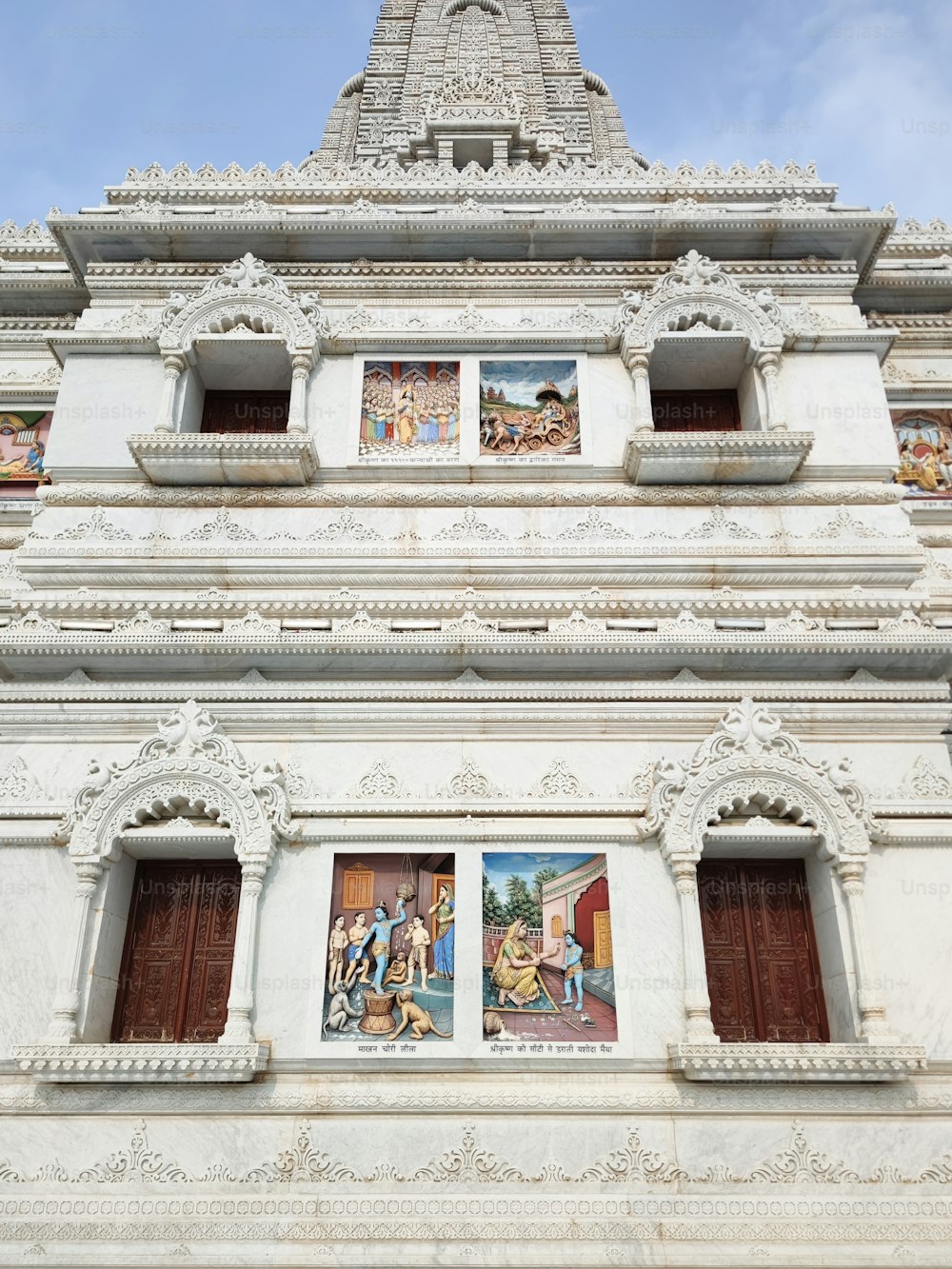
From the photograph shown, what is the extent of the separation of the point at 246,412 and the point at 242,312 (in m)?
1.15

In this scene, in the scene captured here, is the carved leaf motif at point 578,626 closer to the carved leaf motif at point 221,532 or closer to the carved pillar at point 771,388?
the carved pillar at point 771,388

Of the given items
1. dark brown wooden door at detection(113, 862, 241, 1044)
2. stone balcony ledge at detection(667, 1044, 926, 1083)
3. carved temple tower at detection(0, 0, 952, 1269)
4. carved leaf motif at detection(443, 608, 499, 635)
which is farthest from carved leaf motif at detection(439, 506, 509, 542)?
stone balcony ledge at detection(667, 1044, 926, 1083)

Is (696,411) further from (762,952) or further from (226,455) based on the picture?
(762,952)

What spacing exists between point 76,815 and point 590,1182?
5307mm

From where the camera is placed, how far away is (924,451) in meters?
13.2

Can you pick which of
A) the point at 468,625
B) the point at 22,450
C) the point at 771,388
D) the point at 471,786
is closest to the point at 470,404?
the point at 468,625

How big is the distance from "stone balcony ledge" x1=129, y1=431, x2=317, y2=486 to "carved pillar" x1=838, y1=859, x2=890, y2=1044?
6.71 m

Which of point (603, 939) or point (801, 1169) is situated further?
point (603, 939)

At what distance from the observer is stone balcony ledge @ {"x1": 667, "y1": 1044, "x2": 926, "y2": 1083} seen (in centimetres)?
825

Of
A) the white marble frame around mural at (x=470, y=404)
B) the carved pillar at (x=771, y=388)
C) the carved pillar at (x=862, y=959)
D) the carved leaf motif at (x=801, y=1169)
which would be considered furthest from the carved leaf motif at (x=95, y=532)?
the carved leaf motif at (x=801, y=1169)

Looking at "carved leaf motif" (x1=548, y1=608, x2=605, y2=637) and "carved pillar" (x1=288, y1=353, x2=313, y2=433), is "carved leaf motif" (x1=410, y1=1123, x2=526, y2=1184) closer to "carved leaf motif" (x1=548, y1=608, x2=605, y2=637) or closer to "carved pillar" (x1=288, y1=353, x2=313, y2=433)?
"carved leaf motif" (x1=548, y1=608, x2=605, y2=637)

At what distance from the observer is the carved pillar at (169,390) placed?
11445 mm

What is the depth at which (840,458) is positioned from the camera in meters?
11.5

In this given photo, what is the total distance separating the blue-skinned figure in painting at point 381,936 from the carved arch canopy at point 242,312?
6419mm
